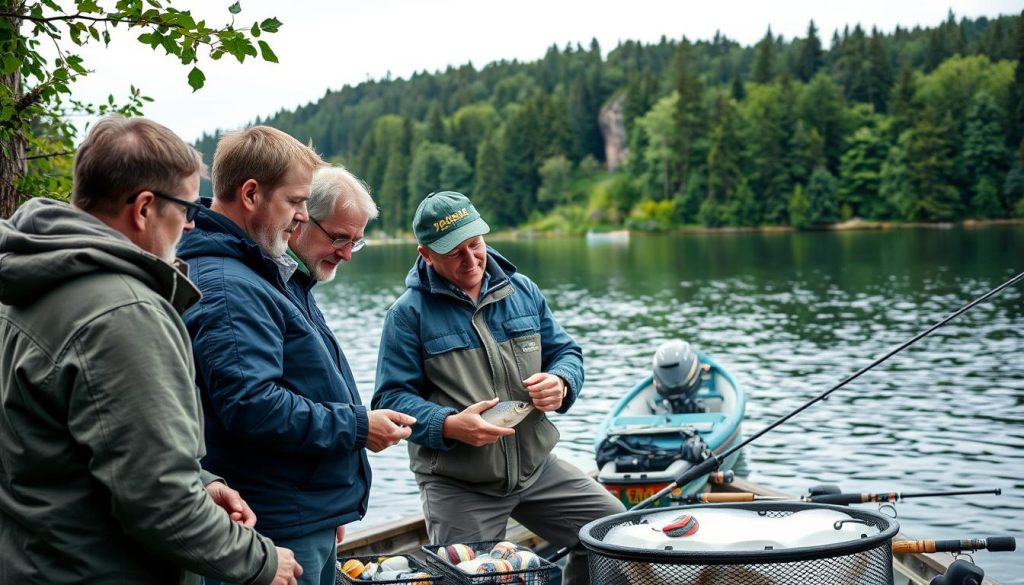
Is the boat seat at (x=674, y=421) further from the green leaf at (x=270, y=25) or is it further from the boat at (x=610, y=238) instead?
the boat at (x=610, y=238)

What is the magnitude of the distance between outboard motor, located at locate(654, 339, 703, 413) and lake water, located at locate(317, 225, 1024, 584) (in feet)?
8.54

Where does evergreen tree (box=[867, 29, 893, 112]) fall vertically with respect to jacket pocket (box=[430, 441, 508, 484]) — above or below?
above

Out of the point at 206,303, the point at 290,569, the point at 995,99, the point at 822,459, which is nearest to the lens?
the point at 290,569

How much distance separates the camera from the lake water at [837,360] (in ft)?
46.9

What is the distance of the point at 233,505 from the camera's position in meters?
3.02

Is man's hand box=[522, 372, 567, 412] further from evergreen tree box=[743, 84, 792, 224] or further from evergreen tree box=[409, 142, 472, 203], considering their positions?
evergreen tree box=[409, 142, 472, 203]

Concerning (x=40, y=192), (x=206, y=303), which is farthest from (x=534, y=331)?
(x=40, y=192)

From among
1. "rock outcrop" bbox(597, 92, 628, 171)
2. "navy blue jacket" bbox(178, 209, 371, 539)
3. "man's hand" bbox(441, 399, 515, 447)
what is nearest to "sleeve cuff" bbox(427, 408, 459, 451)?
"man's hand" bbox(441, 399, 515, 447)

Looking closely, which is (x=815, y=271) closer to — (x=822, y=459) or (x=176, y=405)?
(x=822, y=459)

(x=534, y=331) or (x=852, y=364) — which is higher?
(x=534, y=331)

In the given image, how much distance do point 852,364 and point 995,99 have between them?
93.9 metres

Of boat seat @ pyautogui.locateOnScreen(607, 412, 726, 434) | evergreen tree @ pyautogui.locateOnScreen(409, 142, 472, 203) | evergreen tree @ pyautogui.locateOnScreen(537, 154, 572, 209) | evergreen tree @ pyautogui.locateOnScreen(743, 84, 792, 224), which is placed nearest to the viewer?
boat seat @ pyautogui.locateOnScreen(607, 412, 726, 434)

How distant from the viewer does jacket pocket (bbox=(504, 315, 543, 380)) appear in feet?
16.4

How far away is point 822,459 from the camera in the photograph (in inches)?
608
